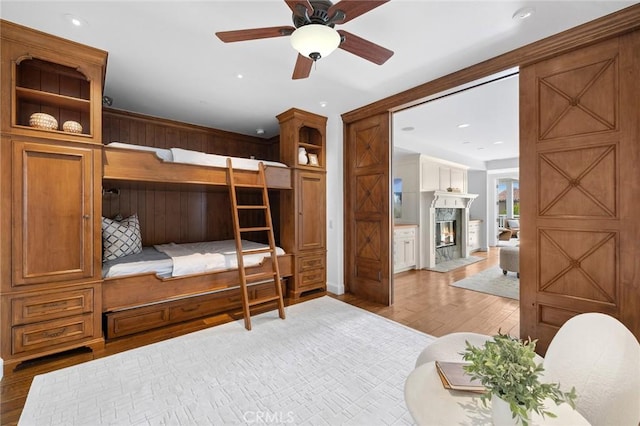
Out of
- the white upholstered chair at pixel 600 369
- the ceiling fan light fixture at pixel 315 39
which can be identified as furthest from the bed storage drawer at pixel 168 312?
the white upholstered chair at pixel 600 369

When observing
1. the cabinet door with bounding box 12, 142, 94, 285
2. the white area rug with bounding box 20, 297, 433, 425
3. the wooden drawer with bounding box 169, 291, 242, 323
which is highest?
the cabinet door with bounding box 12, 142, 94, 285

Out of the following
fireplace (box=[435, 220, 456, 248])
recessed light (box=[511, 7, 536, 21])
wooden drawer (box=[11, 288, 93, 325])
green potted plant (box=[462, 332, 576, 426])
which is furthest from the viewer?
fireplace (box=[435, 220, 456, 248])

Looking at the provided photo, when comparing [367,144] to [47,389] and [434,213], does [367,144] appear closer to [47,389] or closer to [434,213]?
[434,213]

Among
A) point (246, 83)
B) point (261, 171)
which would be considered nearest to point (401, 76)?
point (246, 83)

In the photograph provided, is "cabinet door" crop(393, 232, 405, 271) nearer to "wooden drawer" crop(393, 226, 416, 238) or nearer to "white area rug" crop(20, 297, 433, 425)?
"wooden drawer" crop(393, 226, 416, 238)

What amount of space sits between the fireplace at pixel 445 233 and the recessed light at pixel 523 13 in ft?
15.3

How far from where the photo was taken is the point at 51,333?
2.13 metres

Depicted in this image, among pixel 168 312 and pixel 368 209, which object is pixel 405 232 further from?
pixel 168 312

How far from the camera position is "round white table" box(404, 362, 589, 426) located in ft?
2.98

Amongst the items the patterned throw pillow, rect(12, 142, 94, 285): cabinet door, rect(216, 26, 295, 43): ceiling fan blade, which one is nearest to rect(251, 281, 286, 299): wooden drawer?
the patterned throw pillow

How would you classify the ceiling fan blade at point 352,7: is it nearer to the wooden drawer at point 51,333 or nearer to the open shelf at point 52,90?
the open shelf at point 52,90

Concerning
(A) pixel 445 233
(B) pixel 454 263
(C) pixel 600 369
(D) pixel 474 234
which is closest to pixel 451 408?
(C) pixel 600 369

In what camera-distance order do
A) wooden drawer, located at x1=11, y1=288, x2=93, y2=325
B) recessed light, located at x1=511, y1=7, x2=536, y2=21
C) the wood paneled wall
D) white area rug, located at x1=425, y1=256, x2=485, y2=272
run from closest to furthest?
recessed light, located at x1=511, y1=7, x2=536, y2=21 → wooden drawer, located at x1=11, y1=288, x2=93, y2=325 → the wood paneled wall → white area rug, located at x1=425, y1=256, x2=485, y2=272

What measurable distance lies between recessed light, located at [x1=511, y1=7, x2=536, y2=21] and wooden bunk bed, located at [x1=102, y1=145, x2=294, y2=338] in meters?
2.85
